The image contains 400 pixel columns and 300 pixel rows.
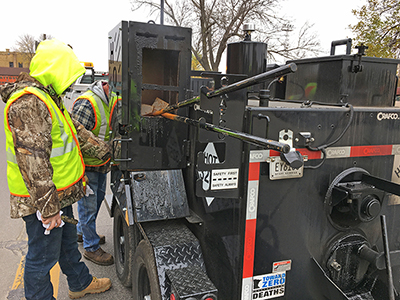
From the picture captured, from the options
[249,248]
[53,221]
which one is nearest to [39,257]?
[53,221]

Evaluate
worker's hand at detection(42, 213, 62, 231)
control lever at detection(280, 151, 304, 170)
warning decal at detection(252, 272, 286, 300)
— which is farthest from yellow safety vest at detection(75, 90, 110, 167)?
control lever at detection(280, 151, 304, 170)

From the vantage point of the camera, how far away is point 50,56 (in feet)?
9.65

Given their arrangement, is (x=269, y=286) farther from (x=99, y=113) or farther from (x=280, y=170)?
(x=99, y=113)

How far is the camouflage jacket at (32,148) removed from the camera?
106 inches

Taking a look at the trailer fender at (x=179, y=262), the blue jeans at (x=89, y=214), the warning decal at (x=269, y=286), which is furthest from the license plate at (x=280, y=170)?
the blue jeans at (x=89, y=214)

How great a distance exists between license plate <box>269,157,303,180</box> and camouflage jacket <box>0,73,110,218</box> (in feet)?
5.70

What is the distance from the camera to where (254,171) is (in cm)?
217

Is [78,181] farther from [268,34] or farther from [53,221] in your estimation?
[268,34]

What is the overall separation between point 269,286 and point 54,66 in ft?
7.89

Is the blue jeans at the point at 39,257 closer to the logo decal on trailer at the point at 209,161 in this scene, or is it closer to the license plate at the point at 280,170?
the logo decal on trailer at the point at 209,161

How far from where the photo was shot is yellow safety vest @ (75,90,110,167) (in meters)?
4.14

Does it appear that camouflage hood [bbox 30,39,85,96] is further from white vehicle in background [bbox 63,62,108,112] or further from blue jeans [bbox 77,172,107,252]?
white vehicle in background [bbox 63,62,108,112]

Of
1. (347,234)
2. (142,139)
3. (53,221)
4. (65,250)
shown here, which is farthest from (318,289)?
(65,250)

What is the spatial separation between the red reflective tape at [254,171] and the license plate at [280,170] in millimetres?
84
